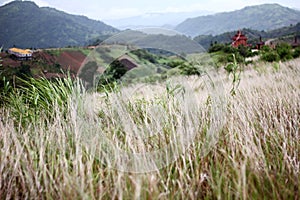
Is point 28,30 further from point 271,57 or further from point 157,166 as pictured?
point 157,166

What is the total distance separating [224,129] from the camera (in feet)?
5.68

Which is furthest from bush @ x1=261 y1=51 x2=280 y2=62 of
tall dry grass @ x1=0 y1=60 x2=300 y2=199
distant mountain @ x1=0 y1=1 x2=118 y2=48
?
tall dry grass @ x1=0 y1=60 x2=300 y2=199

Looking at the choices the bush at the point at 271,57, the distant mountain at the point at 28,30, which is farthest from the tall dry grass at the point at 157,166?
the bush at the point at 271,57

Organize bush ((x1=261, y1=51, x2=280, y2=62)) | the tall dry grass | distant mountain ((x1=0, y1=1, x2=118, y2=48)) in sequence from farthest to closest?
bush ((x1=261, y1=51, x2=280, y2=62)) → distant mountain ((x1=0, y1=1, x2=118, y2=48)) → the tall dry grass

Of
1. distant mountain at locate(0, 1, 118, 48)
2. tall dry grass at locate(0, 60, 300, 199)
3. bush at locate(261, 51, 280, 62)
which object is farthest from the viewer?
bush at locate(261, 51, 280, 62)

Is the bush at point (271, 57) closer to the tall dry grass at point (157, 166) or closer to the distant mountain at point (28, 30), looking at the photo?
the distant mountain at point (28, 30)

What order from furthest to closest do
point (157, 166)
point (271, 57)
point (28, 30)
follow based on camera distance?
1. point (28, 30)
2. point (271, 57)
3. point (157, 166)

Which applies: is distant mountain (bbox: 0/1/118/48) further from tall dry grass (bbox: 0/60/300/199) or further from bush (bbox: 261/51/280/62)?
bush (bbox: 261/51/280/62)

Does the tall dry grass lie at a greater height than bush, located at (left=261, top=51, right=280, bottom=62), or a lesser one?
greater

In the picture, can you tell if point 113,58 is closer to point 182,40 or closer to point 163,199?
point 182,40

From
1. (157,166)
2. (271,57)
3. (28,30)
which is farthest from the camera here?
(28,30)

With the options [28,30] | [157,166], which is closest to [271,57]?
[157,166]

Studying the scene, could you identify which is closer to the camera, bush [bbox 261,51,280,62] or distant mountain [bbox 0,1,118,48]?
distant mountain [bbox 0,1,118,48]

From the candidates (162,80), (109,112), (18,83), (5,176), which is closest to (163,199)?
(5,176)
